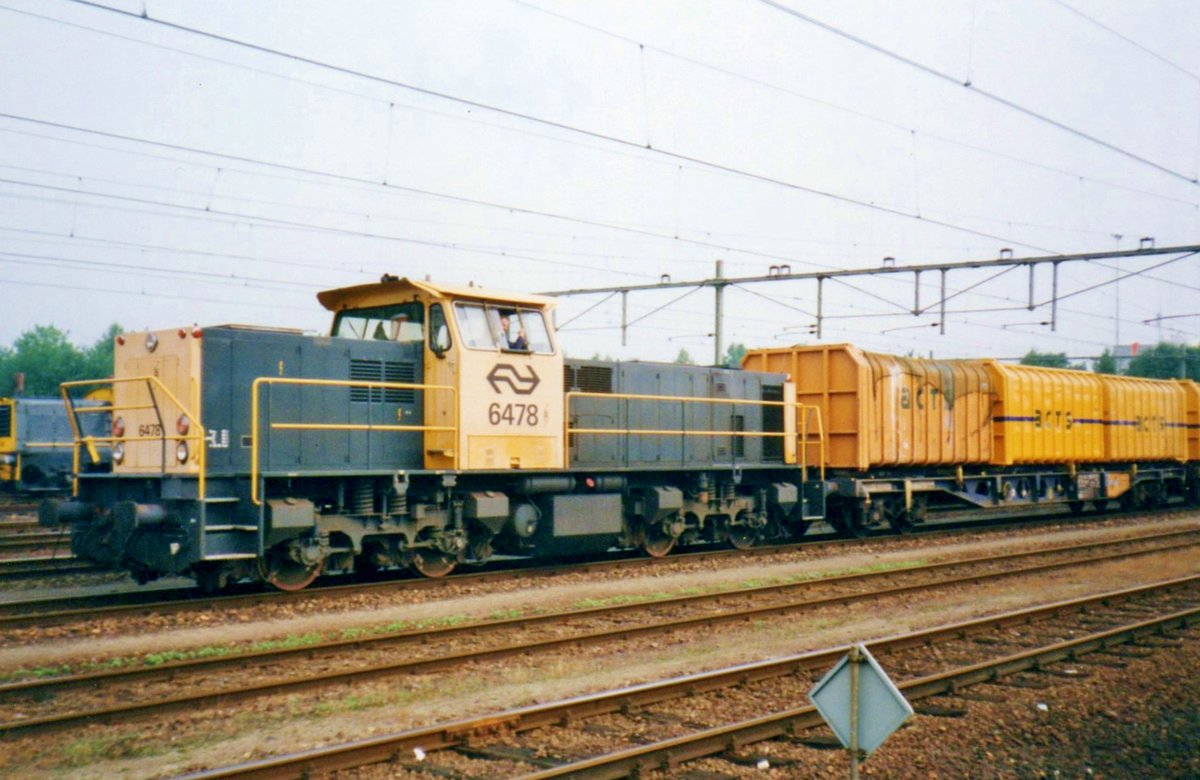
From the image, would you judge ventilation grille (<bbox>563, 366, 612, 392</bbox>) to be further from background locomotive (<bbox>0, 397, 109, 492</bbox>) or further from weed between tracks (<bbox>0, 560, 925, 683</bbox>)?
background locomotive (<bbox>0, 397, 109, 492</bbox>)

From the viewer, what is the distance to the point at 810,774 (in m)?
6.00

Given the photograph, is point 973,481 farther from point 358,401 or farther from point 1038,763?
point 1038,763

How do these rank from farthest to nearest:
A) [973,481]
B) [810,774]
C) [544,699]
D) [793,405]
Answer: [973,481]
[793,405]
[544,699]
[810,774]

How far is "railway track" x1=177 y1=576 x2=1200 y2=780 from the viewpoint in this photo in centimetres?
584

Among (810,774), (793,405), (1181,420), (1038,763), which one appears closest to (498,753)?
(810,774)

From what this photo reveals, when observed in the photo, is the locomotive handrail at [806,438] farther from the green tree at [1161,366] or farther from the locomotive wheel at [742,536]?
the green tree at [1161,366]

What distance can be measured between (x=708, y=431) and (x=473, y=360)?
4.82 meters

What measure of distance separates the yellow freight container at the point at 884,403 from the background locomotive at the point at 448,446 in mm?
51

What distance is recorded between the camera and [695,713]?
716cm

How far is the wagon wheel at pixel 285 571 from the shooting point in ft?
36.4

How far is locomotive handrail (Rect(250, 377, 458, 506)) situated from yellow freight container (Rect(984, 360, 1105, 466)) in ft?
44.2

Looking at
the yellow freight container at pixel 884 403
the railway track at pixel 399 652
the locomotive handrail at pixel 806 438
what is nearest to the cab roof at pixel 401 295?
the railway track at pixel 399 652

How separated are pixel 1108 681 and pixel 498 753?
5.28m

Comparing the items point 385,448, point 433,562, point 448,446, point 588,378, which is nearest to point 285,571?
point 385,448
